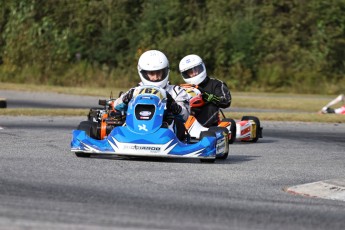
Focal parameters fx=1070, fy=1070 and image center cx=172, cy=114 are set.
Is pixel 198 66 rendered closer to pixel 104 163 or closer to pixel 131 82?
pixel 104 163

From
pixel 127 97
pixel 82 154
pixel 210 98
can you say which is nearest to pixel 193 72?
pixel 210 98

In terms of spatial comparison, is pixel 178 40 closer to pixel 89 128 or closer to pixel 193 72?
pixel 193 72

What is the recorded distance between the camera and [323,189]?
10.3 metres

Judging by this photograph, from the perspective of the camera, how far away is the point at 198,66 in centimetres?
1692

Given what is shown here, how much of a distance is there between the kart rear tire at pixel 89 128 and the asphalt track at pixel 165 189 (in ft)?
1.19

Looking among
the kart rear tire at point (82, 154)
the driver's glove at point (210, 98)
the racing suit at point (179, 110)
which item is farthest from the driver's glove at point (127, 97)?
the driver's glove at point (210, 98)

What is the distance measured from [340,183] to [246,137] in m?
6.69

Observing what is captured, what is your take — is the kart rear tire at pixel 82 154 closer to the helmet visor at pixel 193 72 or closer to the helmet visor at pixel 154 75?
the helmet visor at pixel 154 75

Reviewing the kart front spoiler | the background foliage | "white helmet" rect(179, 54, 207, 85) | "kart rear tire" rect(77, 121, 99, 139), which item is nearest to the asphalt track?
the kart front spoiler

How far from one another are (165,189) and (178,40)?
28166mm

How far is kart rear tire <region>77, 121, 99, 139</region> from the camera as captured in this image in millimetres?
13205

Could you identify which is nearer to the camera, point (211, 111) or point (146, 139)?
point (146, 139)

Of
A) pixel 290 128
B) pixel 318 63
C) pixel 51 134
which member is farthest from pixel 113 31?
pixel 51 134

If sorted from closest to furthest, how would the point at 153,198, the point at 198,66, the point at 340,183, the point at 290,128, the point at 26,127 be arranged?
the point at 153,198
the point at 340,183
the point at 198,66
the point at 26,127
the point at 290,128
